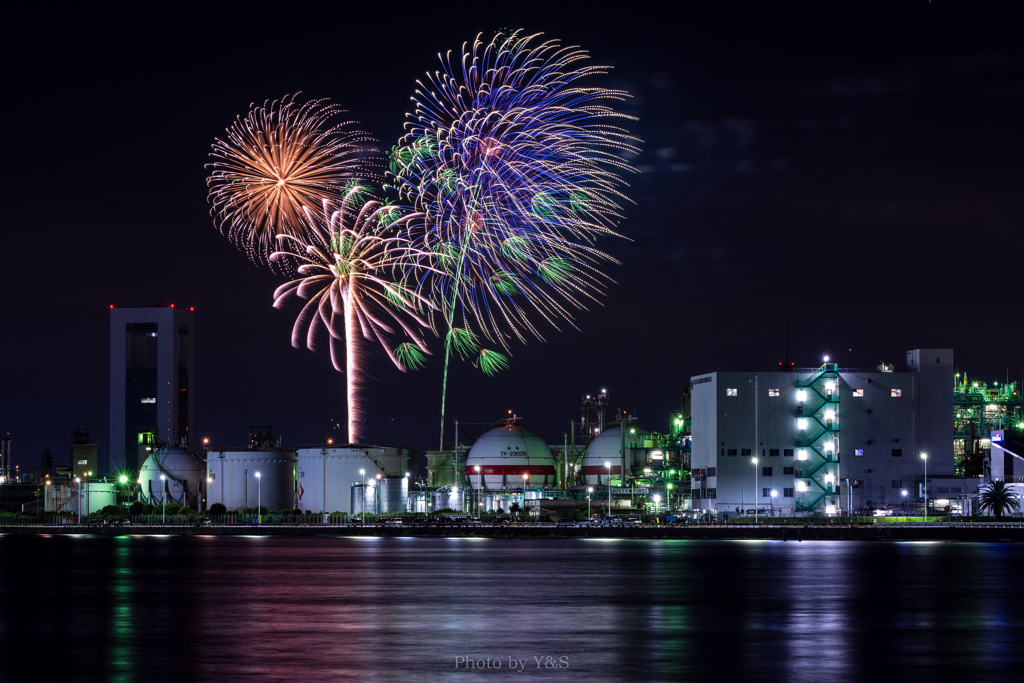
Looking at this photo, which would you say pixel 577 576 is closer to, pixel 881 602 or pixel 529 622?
pixel 881 602

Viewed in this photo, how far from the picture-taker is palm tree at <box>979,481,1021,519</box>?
104375 mm

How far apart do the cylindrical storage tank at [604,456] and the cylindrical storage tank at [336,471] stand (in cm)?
1991

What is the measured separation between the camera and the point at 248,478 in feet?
430

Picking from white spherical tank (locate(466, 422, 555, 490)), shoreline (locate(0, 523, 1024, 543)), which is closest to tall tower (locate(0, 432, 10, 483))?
shoreline (locate(0, 523, 1024, 543))

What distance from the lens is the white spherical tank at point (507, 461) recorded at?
421 ft

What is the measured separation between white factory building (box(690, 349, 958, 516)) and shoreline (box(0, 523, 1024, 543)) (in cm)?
771

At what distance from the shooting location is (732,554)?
3029 inches

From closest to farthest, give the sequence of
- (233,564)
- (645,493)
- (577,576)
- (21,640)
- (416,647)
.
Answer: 1. (416,647)
2. (21,640)
3. (577,576)
4. (233,564)
5. (645,493)

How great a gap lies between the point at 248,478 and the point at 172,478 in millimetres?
11666

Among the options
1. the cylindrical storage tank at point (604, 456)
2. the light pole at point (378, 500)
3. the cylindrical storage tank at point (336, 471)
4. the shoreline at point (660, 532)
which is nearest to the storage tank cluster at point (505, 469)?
the cylindrical storage tank at point (604, 456)

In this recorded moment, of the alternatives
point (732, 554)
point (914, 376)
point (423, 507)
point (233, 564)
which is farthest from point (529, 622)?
point (423, 507)

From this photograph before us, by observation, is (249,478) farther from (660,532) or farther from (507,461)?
(660,532)

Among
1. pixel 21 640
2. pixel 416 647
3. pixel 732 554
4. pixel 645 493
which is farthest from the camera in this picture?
pixel 645 493

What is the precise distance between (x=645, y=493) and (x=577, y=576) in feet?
227
